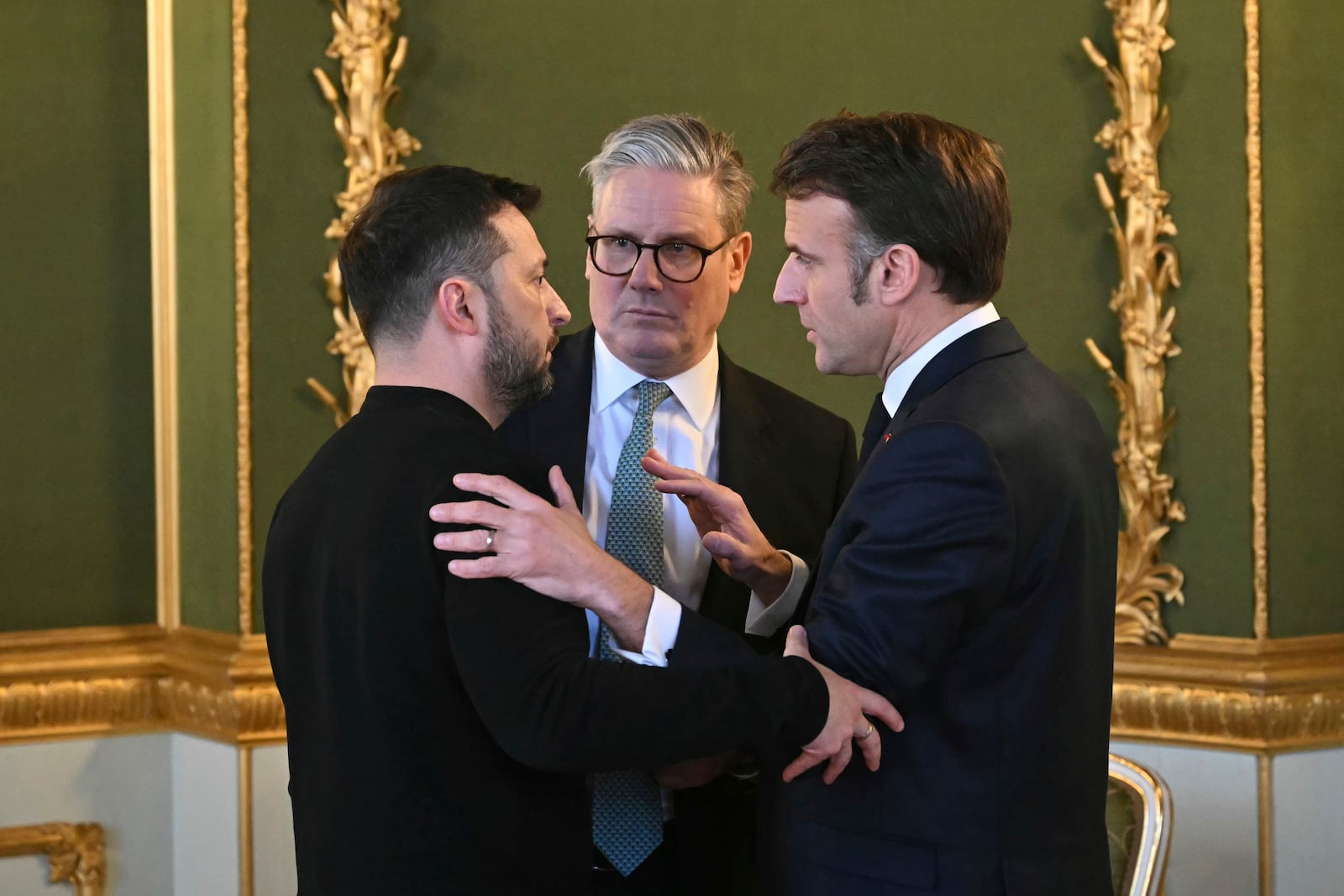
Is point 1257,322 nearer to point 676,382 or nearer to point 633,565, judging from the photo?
point 676,382

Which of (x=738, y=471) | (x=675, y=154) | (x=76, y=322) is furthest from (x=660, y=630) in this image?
Answer: (x=76, y=322)

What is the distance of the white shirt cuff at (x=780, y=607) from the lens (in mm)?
2307

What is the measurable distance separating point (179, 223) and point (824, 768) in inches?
95.4

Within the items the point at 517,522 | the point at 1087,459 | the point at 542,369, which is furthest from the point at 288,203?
the point at 1087,459

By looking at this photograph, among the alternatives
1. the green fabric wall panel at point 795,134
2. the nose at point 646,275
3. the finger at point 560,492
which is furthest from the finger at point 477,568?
the green fabric wall panel at point 795,134

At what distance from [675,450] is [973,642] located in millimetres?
792

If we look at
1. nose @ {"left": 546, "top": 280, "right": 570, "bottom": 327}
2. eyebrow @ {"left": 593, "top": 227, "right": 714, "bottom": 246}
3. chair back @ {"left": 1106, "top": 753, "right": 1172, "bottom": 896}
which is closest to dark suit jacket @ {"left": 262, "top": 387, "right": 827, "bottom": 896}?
nose @ {"left": 546, "top": 280, "right": 570, "bottom": 327}

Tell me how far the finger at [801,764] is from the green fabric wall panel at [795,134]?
1687 millimetres

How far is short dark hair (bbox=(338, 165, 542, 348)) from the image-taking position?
1.84 m

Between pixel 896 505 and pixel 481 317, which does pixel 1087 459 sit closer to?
pixel 896 505

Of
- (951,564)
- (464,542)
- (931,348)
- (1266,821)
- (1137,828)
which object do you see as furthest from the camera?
(1266,821)

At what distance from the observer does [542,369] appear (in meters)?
1.95

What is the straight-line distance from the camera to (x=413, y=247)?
6.05ft

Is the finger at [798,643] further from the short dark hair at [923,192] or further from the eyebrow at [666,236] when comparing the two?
the eyebrow at [666,236]
